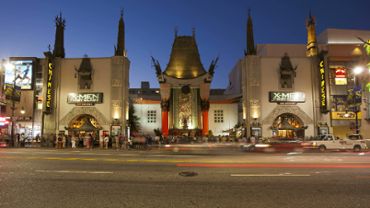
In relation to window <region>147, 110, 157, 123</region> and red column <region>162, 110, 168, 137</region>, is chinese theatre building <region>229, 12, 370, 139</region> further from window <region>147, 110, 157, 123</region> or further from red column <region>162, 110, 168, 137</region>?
window <region>147, 110, 157, 123</region>

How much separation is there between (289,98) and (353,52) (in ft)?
41.6

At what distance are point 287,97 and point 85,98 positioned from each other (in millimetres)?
26988

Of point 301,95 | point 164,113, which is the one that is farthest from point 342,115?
point 164,113

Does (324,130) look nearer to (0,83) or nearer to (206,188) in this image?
(206,188)

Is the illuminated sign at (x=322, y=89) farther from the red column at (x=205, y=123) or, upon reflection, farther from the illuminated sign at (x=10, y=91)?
the illuminated sign at (x=10, y=91)

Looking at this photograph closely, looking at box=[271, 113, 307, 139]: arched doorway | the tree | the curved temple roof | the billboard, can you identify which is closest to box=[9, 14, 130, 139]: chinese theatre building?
the billboard

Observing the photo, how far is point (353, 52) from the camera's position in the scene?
44.3m

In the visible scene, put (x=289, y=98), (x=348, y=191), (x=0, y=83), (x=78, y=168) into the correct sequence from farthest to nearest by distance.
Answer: (x=0, y=83) < (x=289, y=98) < (x=78, y=168) < (x=348, y=191)

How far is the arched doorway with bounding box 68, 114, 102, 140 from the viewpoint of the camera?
40031 millimetres

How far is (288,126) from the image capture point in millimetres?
40406

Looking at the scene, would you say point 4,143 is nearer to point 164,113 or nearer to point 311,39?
point 164,113

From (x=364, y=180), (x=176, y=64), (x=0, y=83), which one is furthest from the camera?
(x=176, y=64)

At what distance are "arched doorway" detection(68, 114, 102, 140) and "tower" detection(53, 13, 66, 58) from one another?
9.44 meters

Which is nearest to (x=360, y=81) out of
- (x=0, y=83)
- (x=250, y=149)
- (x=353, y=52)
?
(x=353, y=52)
